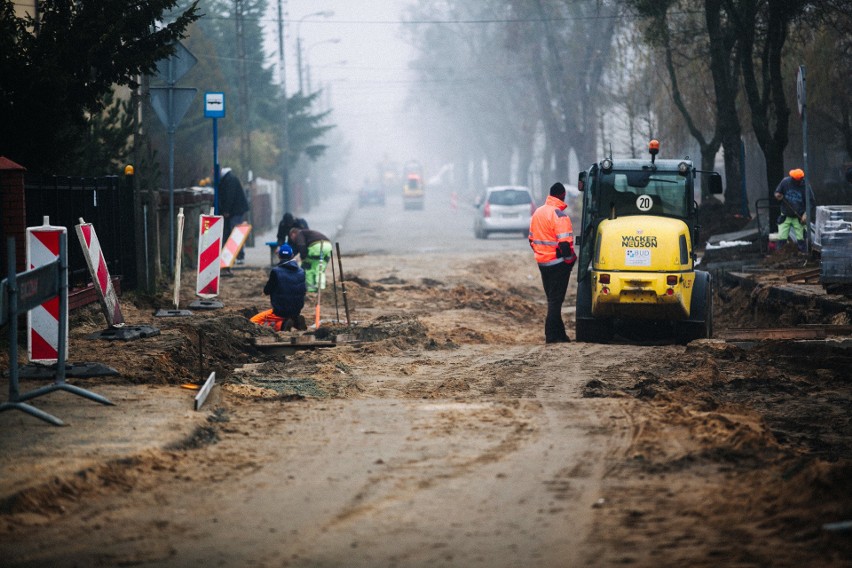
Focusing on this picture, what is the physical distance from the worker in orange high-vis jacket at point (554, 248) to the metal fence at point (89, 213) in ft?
17.6

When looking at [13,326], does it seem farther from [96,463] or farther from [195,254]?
[195,254]

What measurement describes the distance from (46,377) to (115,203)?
7214mm

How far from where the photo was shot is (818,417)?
9.25m

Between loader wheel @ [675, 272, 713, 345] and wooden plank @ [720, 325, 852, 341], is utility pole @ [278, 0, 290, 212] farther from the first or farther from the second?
wooden plank @ [720, 325, 852, 341]

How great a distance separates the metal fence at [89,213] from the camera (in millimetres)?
13367

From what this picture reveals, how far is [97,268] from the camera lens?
1183 centimetres

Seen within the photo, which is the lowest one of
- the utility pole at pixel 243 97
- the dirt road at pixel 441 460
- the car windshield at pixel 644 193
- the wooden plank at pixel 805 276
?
the dirt road at pixel 441 460

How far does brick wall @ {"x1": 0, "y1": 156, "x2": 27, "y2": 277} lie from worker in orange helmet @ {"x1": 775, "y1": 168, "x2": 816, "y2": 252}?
14.0 metres

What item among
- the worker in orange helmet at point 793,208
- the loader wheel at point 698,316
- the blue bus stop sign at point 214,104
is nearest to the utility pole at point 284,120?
the blue bus stop sign at point 214,104

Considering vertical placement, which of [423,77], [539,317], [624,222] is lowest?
[539,317]

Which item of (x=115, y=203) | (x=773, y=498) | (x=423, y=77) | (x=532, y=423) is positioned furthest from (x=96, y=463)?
(x=423, y=77)

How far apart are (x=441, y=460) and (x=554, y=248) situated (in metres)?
7.55

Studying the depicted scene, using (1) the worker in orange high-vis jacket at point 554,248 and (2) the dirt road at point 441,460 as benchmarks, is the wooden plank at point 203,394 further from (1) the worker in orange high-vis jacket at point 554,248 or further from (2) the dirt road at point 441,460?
(1) the worker in orange high-vis jacket at point 554,248

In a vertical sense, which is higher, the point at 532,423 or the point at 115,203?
the point at 115,203
